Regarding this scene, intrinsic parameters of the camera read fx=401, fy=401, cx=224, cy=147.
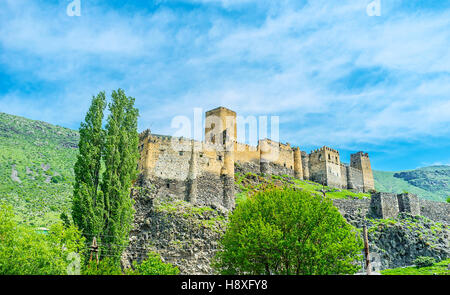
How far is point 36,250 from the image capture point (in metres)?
24.3

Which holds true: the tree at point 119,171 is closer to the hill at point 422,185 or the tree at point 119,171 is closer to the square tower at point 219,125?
the square tower at point 219,125

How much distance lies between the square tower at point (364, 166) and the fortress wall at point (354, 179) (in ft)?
3.39

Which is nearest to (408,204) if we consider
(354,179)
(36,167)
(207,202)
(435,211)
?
Result: (435,211)

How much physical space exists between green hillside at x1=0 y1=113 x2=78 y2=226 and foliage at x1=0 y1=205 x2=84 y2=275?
2146 centimetres

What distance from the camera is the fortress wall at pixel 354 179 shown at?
7888 cm

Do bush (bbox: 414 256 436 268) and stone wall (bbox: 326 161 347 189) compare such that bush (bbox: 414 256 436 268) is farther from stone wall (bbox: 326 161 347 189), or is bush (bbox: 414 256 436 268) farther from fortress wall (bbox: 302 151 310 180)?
fortress wall (bbox: 302 151 310 180)

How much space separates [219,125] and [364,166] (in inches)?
1495

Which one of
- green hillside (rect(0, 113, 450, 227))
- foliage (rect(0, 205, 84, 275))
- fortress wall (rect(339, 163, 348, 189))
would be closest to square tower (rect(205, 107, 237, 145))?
green hillside (rect(0, 113, 450, 227))

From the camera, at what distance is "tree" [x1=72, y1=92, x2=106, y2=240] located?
28656 mm

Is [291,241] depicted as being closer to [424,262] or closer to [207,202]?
[207,202]

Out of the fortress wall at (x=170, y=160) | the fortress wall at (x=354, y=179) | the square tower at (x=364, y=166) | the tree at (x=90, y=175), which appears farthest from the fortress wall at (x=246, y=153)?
the tree at (x=90, y=175)
